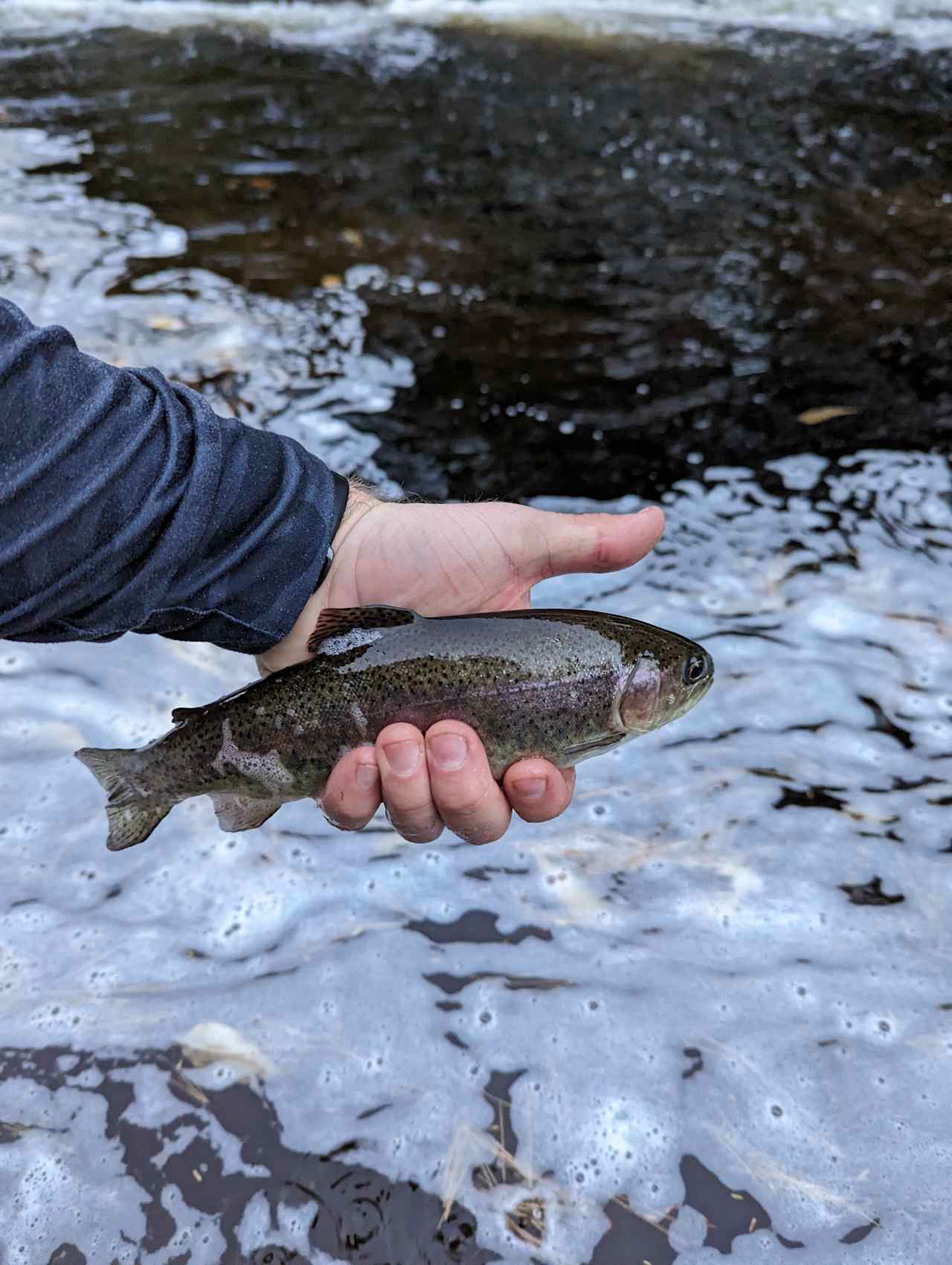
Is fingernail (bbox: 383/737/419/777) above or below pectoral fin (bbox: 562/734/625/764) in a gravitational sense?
above

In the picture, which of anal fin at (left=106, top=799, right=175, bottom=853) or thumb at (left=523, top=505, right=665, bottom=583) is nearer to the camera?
anal fin at (left=106, top=799, right=175, bottom=853)

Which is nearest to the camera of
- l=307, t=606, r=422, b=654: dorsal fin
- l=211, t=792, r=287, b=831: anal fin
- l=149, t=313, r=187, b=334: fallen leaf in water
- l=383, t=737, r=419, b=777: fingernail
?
l=383, t=737, r=419, b=777: fingernail

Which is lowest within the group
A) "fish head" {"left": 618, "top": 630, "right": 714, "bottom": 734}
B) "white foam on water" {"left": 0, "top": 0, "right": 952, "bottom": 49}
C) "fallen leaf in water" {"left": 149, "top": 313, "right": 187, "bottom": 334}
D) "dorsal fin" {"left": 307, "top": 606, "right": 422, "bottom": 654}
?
"fallen leaf in water" {"left": 149, "top": 313, "right": 187, "bottom": 334}

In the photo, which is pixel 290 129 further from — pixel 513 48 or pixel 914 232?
pixel 914 232

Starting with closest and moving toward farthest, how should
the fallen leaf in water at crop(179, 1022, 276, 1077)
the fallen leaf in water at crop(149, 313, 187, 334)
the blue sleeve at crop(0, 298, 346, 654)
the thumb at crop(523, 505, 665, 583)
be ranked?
the blue sleeve at crop(0, 298, 346, 654)
the thumb at crop(523, 505, 665, 583)
the fallen leaf in water at crop(179, 1022, 276, 1077)
the fallen leaf in water at crop(149, 313, 187, 334)

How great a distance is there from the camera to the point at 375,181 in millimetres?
9523

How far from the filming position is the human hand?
9.48 ft

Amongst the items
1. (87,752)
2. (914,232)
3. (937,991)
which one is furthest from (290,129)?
(937,991)

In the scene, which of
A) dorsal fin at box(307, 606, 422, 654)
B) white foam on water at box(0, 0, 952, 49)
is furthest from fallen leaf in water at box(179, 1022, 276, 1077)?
white foam on water at box(0, 0, 952, 49)

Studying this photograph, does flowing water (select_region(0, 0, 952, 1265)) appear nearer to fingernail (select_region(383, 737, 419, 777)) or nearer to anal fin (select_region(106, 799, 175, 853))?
anal fin (select_region(106, 799, 175, 853))

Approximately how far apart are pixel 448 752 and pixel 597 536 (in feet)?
2.94

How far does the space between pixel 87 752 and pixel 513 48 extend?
553 inches

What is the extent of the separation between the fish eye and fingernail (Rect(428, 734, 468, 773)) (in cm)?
72

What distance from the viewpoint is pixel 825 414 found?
6438 millimetres
